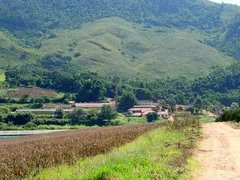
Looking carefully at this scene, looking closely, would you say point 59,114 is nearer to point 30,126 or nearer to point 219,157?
point 30,126

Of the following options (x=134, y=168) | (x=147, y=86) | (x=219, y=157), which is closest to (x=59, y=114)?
(x=147, y=86)

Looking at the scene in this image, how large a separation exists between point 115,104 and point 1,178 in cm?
8884

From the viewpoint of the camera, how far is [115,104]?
101812 millimetres

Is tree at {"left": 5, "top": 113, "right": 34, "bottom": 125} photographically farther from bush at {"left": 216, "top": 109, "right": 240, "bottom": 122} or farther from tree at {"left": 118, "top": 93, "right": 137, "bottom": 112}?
bush at {"left": 216, "top": 109, "right": 240, "bottom": 122}

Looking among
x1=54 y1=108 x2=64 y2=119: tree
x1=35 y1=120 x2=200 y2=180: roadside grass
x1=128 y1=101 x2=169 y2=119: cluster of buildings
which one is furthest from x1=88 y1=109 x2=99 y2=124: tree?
x1=35 y1=120 x2=200 y2=180: roadside grass

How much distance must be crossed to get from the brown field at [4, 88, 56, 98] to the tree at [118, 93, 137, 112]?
59.0ft

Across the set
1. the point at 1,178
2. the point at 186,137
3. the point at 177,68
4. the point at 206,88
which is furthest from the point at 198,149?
the point at 177,68

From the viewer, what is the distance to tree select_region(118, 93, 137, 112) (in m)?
102

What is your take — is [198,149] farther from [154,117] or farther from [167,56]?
[167,56]

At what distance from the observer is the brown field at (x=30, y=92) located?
103 m

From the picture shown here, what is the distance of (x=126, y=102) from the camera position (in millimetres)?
103375

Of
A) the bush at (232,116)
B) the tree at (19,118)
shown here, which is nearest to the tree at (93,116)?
the tree at (19,118)

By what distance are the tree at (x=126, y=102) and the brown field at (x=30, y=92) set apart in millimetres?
17969

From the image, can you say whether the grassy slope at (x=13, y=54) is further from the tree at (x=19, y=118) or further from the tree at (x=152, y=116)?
the tree at (x=152, y=116)
